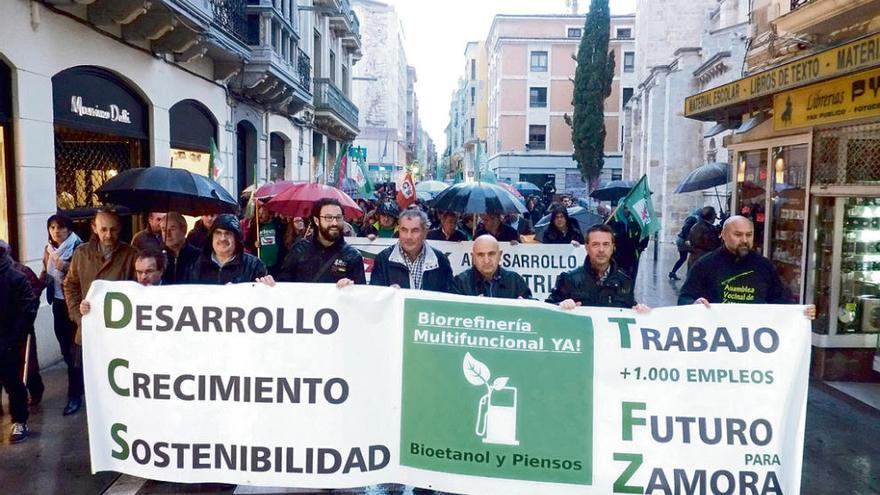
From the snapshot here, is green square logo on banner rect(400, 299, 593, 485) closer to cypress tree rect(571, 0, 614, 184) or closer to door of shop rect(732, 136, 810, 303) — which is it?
door of shop rect(732, 136, 810, 303)

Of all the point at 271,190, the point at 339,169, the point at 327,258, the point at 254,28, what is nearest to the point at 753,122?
the point at 327,258

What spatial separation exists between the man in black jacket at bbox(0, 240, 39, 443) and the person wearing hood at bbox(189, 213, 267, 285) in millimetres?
1416

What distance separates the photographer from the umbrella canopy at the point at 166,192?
23.0ft

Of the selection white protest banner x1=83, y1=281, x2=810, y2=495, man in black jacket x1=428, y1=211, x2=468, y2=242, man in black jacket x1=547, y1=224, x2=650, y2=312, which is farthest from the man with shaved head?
man in black jacket x1=428, y1=211, x2=468, y2=242

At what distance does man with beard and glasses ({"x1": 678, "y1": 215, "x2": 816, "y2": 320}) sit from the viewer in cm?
550

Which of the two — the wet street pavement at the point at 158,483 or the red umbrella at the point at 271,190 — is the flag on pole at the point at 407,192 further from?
the wet street pavement at the point at 158,483

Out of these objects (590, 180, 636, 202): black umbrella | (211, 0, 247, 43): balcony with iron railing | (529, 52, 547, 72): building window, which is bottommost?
(590, 180, 636, 202): black umbrella

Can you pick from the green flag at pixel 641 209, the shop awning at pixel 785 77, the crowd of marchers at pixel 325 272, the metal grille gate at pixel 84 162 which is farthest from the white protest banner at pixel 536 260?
the metal grille gate at pixel 84 162

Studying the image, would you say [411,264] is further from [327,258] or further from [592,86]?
[592,86]

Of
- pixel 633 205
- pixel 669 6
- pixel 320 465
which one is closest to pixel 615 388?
pixel 320 465

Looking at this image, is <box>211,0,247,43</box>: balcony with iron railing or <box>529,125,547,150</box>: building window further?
<box>529,125,547,150</box>: building window

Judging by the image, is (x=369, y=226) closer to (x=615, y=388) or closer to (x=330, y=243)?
(x=330, y=243)

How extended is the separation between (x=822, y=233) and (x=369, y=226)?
711 cm

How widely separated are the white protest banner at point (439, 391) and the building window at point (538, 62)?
60.3 m
